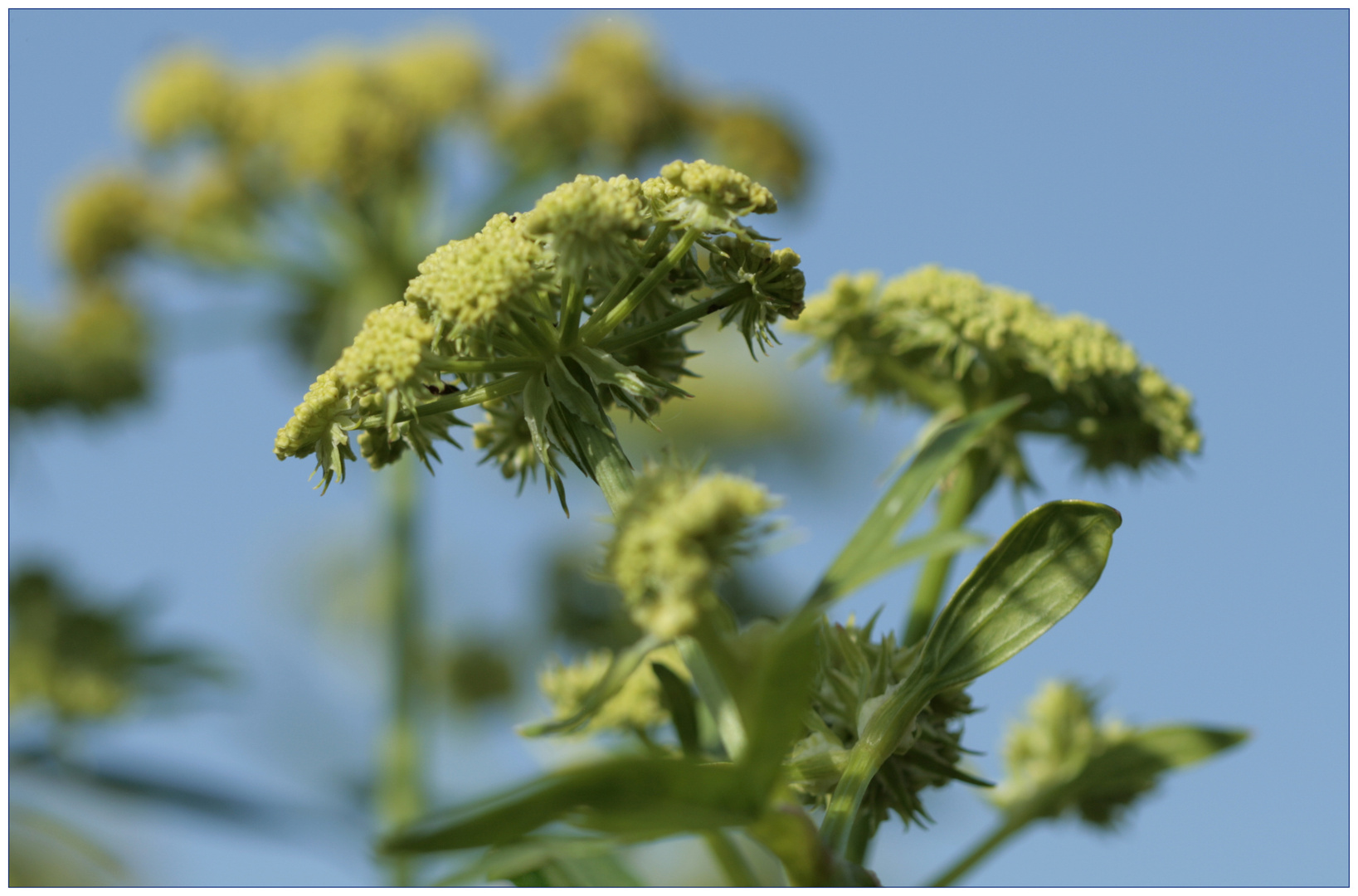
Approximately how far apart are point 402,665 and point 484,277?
5935 mm

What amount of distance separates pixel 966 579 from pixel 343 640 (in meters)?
7.55

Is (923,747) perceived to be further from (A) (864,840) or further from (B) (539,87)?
(B) (539,87)

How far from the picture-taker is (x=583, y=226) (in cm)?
111

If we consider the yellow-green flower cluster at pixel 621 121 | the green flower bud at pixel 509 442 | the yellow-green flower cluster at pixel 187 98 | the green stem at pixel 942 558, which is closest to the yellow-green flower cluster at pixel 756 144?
the yellow-green flower cluster at pixel 621 121

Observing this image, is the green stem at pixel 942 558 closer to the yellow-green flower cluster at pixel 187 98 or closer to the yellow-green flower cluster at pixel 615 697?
the yellow-green flower cluster at pixel 615 697

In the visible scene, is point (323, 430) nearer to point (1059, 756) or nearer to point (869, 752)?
point (869, 752)

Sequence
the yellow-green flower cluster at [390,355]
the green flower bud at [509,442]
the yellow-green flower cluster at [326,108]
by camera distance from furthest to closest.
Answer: the yellow-green flower cluster at [326,108]
the green flower bud at [509,442]
the yellow-green flower cluster at [390,355]

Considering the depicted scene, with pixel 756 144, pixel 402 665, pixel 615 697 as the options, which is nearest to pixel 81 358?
pixel 402 665

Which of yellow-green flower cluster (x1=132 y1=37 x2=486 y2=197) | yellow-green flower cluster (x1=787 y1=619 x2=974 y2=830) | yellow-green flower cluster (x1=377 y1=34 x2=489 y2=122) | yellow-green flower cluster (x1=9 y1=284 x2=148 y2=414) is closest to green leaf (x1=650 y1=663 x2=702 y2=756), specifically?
yellow-green flower cluster (x1=787 y1=619 x2=974 y2=830)

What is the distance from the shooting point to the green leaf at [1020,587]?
1212 millimetres

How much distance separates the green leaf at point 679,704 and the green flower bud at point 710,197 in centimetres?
44

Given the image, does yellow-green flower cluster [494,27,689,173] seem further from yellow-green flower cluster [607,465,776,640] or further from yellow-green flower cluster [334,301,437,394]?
yellow-green flower cluster [607,465,776,640]

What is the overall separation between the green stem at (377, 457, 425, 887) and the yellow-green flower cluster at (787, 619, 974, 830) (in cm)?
496

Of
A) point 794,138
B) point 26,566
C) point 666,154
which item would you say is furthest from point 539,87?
point 26,566
